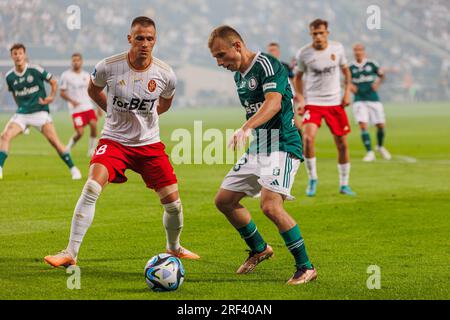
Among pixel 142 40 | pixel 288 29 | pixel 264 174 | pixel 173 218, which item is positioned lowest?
pixel 173 218

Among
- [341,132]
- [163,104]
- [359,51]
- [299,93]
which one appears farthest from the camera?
[359,51]

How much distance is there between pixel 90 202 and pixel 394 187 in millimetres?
7992

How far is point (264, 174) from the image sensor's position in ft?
23.9

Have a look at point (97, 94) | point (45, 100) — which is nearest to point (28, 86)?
point (45, 100)

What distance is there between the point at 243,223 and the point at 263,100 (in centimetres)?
115

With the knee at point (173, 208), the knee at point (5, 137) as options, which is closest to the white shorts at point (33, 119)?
the knee at point (5, 137)

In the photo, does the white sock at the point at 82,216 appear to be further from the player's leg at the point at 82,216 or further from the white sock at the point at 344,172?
the white sock at the point at 344,172

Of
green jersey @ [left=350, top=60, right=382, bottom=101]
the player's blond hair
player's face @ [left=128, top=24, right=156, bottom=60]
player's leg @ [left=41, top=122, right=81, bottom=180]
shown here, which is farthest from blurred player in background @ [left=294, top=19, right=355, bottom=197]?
green jersey @ [left=350, top=60, right=382, bottom=101]

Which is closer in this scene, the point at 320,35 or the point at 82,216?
the point at 82,216

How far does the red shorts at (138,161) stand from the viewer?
7.82 metres

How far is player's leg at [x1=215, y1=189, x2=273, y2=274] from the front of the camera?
7.57 metres

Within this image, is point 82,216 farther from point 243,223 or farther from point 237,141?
point 237,141

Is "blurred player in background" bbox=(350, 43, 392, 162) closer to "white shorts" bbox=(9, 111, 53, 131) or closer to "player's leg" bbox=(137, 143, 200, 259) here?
"white shorts" bbox=(9, 111, 53, 131)

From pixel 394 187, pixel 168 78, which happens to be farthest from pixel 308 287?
pixel 394 187
